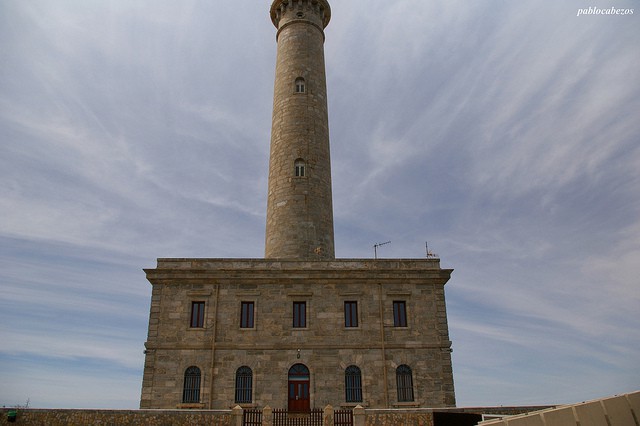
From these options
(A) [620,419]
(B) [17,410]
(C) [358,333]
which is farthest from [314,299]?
(A) [620,419]

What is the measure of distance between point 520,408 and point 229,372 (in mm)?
11708

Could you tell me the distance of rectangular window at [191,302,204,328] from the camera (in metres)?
21.8

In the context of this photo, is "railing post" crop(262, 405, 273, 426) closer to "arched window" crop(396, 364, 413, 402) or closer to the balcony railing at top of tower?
"arched window" crop(396, 364, 413, 402)

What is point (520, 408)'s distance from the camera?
17453 millimetres

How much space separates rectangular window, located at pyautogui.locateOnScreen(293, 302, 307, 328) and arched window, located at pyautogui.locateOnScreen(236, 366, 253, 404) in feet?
9.46

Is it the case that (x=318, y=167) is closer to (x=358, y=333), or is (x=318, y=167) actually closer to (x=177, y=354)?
(x=358, y=333)

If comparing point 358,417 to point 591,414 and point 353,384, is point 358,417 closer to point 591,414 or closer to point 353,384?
point 353,384

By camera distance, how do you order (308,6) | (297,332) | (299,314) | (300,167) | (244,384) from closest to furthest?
(244,384), (297,332), (299,314), (300,167), (308,6)

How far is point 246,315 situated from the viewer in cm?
2200

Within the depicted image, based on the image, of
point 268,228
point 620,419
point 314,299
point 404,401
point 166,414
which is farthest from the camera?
point 268,228

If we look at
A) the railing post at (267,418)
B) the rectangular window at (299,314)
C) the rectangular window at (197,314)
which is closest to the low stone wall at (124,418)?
the railing post at (267,418)

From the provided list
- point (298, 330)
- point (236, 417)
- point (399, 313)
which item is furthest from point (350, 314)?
point (236, 417)

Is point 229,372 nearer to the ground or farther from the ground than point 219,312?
nearer to the ground

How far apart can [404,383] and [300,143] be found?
43.0 feet
